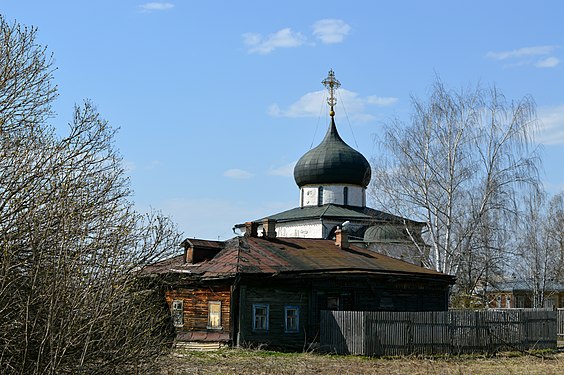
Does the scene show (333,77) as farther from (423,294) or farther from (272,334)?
(272,334)

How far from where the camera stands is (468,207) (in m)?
33.2

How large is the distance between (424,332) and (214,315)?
6658 mm

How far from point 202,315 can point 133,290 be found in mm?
14130

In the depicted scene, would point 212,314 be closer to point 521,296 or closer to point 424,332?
point 424,332

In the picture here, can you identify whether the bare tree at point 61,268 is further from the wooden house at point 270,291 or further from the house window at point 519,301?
the house window at point 519,301

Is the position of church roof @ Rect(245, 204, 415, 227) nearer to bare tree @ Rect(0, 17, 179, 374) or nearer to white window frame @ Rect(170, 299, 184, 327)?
white window frame @ Rect(170, 299, 184, 327)

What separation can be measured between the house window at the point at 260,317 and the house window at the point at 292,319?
697mm

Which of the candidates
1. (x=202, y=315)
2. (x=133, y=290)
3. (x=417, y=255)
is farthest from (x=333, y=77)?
(x=133, y=290)

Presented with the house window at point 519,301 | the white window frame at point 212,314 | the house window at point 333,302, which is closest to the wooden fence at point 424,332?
the house window at point 333,302

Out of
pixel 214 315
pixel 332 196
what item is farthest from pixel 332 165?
pixel 214 315

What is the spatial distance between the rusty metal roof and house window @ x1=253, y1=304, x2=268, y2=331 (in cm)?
116

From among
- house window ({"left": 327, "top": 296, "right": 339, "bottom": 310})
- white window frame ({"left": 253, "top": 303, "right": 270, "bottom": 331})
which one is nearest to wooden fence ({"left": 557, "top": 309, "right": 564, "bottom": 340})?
house window ({"left": 327, "top": 296, "right": 339, "bottom": 310})

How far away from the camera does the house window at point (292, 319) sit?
2629 centimetres

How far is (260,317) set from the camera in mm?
25938
